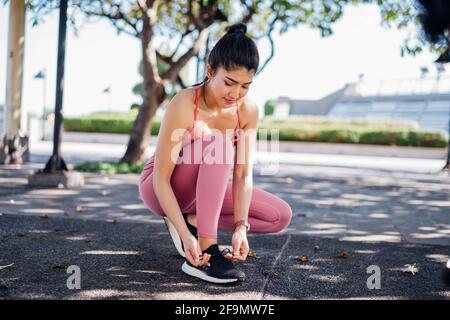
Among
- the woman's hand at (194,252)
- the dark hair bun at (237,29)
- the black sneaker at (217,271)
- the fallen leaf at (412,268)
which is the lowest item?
the fallen leaf at (412,268)

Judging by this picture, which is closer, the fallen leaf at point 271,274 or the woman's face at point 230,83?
the woman's face at point 230,83

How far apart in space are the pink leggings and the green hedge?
17.4 metres

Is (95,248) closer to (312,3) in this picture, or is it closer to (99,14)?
(99,14)

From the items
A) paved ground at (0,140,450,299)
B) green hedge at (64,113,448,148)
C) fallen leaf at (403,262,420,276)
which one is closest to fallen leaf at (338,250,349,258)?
paved ground at (0,140,450,299)

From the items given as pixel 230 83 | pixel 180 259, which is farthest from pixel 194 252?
pixel 230 83

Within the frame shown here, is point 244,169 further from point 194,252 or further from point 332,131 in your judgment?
point 332,131

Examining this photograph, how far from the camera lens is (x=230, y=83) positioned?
2.24 metres

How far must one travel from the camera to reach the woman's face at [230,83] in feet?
7.27

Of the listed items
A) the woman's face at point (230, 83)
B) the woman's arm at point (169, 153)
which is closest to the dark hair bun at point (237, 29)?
the woman's face at point (230, 83)

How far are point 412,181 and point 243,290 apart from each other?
7.72 m

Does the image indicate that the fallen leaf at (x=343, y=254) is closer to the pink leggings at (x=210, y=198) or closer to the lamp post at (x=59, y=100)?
the pink leggings at (x=210, y=198)

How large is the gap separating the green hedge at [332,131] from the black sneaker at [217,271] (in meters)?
17.8
